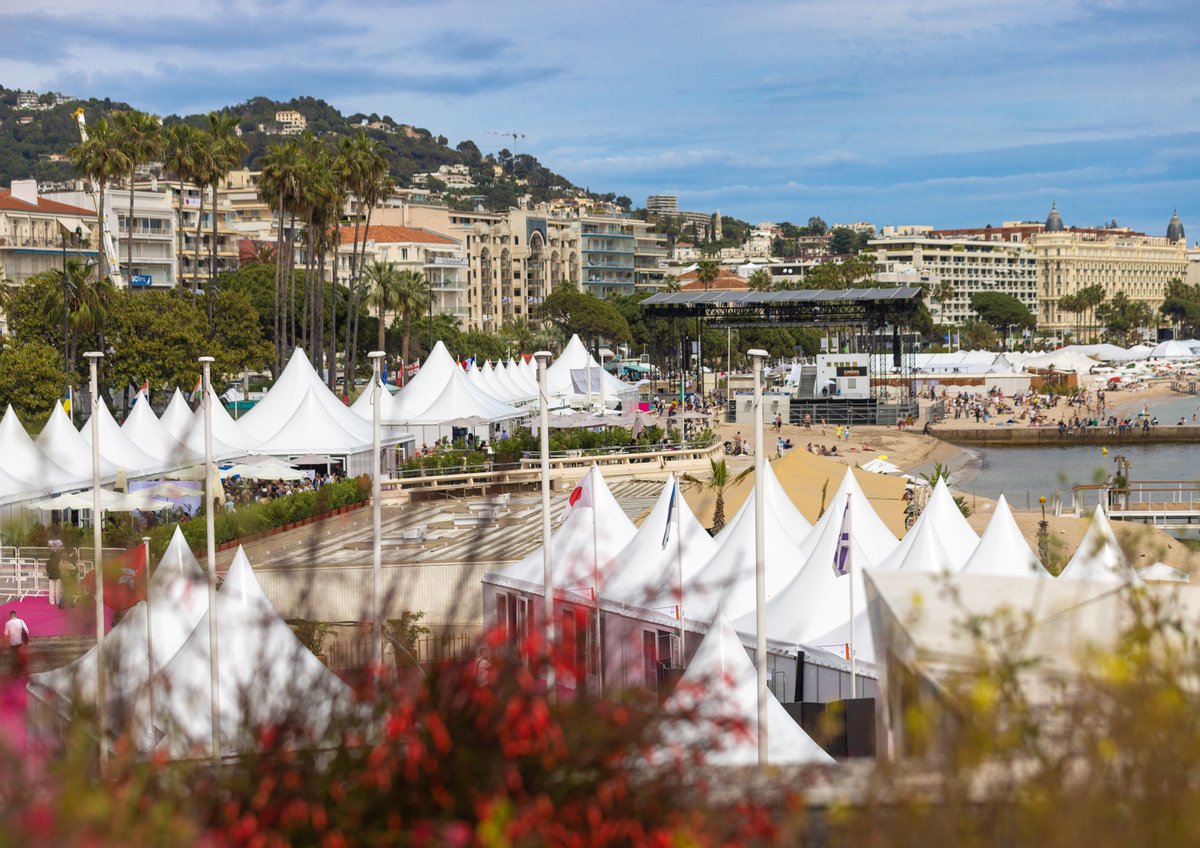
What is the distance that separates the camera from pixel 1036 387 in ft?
372

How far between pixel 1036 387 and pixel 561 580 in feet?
323

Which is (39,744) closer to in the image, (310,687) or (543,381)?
(310,687)

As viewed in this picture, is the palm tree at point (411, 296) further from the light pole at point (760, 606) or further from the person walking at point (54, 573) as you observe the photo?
the light pole at point (760, 606)

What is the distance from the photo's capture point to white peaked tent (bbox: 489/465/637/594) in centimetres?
2112

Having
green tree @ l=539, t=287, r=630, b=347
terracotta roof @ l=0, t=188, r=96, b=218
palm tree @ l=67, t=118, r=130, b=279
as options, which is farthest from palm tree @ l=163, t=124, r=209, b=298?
green tree @ l=539, t=287, r=630, b=347

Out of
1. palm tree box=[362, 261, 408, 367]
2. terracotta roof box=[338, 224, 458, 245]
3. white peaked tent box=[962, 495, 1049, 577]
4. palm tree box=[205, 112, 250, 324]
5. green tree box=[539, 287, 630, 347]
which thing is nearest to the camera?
white peaked tent box=[962, 495, 1049, 577]

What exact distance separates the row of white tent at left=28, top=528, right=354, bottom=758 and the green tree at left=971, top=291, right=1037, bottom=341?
182489 mm

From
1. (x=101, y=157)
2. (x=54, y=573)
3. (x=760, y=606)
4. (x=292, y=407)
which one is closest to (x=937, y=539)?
(x=760, y=606)

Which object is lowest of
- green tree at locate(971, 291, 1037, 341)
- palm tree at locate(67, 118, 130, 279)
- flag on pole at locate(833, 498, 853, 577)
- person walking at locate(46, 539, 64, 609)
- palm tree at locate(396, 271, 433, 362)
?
person walking at locate(46, 539, 64, 609)

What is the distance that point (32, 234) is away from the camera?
9431cm

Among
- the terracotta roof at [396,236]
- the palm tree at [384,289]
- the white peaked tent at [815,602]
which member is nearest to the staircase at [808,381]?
the palm tree at [384,289]

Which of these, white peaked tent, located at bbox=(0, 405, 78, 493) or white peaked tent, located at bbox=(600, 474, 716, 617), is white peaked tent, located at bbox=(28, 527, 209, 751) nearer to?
white peaked tent, located at bbox=(600, 474, 716, 617)

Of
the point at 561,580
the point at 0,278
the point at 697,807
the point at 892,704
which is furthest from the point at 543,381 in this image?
the point at 0,278

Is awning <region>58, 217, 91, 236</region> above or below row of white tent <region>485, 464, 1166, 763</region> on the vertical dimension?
above
